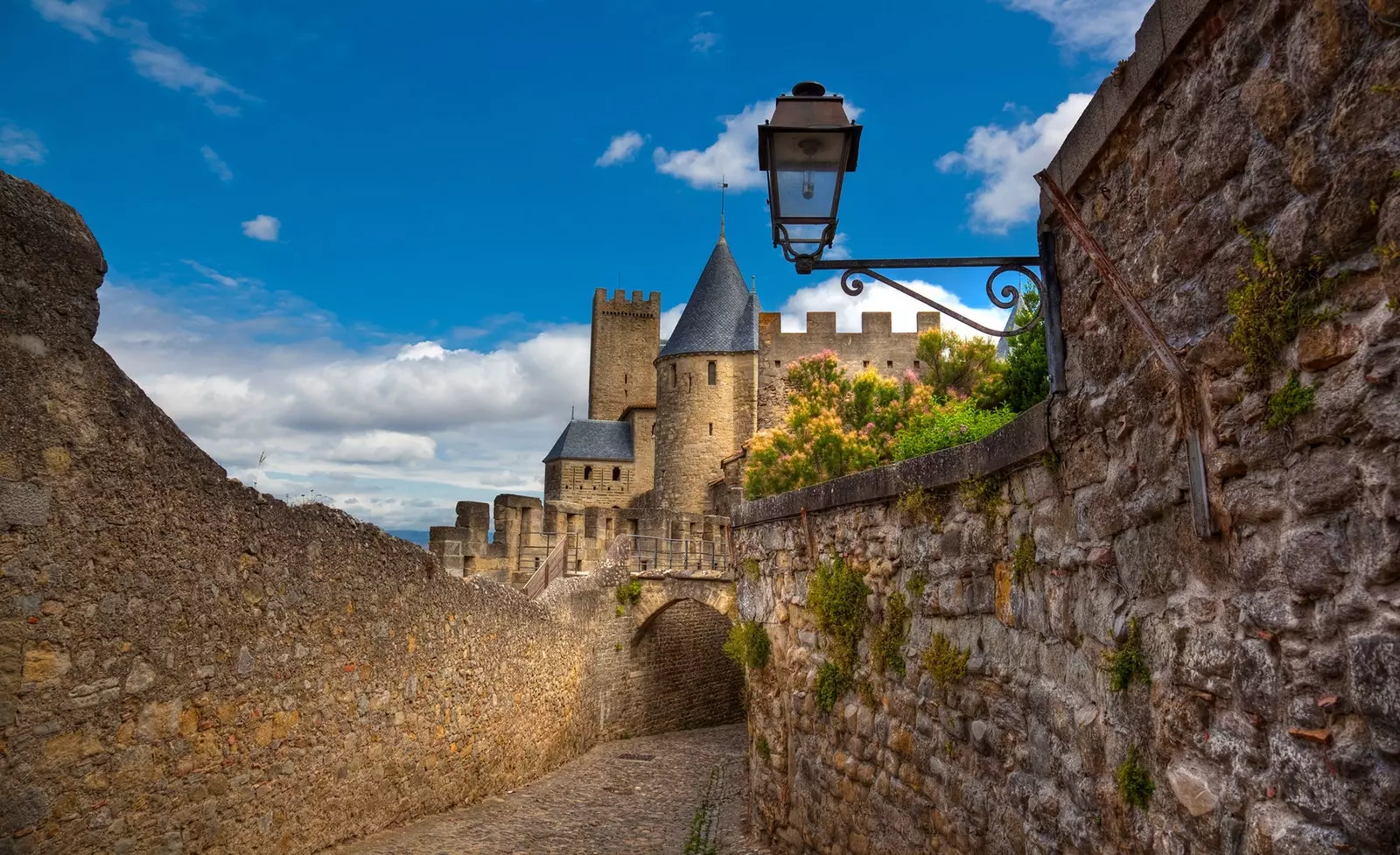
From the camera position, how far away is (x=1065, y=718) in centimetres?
319

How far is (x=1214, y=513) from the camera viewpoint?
2277 mm

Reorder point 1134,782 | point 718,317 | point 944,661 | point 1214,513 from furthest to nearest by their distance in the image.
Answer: point 718,317
point 944,661
point 1134,782
point 1214,513

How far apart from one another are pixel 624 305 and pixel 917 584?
134 ft

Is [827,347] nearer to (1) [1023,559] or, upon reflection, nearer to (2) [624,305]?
(2) [624,305]

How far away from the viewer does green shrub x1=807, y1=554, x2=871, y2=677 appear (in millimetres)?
5391

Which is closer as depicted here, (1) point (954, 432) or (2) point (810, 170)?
(2) point (810, 170)

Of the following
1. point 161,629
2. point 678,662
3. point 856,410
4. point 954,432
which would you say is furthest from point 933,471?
point 856,410

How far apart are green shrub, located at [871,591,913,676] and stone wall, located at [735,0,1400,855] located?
22.7 inches

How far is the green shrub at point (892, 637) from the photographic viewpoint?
4812mm

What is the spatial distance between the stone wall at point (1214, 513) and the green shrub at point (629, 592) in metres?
11.0

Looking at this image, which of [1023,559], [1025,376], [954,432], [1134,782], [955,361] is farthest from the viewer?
[955,361]

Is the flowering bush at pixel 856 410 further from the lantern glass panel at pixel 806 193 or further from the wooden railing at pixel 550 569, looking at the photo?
the lantern glass panel at pixel 806 193

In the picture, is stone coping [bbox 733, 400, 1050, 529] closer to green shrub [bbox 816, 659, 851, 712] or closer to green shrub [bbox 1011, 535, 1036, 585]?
green shrub [bbox 1011, 535, 1036, 585]

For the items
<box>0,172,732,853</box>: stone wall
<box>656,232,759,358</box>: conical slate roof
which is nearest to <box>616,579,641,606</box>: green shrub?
<box>0,172,732,853</box>: stone wall
